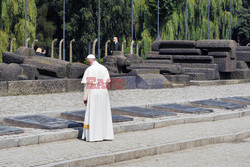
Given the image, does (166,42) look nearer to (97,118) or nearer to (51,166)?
(97,118)

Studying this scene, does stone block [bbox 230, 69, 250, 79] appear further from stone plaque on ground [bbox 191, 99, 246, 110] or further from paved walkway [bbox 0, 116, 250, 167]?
paved walkway [bbox 0, 116, 250, 167]

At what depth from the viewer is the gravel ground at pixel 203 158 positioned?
25.0 feet

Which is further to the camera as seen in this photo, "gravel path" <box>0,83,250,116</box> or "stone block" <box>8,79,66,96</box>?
"stone block" <box>8,79,66,96</box>

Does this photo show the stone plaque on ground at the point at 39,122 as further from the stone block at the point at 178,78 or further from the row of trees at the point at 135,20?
the row of trees at the point at 135,20

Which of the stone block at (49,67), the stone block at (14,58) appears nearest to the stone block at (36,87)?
the stone block at (49,67)

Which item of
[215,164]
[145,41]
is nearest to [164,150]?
[215,164]

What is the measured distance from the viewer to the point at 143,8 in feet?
165

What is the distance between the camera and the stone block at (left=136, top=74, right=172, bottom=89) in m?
20.7

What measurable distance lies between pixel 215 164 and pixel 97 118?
7.94 feet

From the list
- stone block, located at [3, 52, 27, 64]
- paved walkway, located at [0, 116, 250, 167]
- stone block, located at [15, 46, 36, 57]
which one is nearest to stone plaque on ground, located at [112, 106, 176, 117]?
paved walkway, located at [0, 116, 250, 167]

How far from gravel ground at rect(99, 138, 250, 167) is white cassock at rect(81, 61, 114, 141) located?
3.85 feet

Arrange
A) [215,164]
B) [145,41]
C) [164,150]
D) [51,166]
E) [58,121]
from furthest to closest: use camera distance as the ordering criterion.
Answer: [145,41], [58,121], [164,150], [215,164], [51,166]

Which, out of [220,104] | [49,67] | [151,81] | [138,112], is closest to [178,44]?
[151,81]

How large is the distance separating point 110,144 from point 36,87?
Result: 9176 mm
